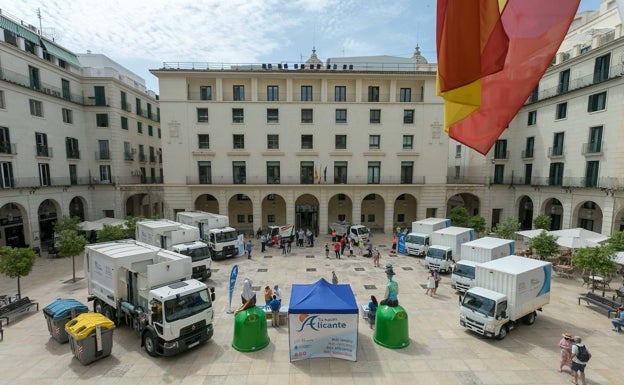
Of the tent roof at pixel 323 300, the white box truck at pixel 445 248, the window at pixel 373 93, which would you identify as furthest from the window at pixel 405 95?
the tent roof at pixel 323 300

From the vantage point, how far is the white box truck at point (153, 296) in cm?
1001

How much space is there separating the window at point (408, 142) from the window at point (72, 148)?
3600 centimetres

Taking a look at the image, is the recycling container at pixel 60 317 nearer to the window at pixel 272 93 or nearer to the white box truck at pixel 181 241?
the white box truck at pixel 181 241

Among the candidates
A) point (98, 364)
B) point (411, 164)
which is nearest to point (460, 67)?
point (98, 364)

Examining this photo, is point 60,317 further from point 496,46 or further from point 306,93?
point 306,93

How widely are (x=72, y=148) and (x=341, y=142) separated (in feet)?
95.2

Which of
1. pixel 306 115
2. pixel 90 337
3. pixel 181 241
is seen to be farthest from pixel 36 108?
pixel 90 337

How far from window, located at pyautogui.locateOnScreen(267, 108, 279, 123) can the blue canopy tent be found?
963 inches

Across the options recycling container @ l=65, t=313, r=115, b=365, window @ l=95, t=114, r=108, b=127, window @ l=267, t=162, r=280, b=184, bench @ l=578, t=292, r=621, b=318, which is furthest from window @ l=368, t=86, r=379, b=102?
recycling container @ l=65, t=313, r=115, b=365

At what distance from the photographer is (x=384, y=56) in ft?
137

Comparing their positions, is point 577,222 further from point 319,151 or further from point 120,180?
point 120,180

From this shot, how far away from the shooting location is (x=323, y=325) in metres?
10.0

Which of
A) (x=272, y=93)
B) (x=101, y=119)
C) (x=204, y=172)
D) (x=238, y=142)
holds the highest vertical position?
(x=272, y=93)

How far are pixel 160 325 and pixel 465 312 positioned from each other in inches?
470
